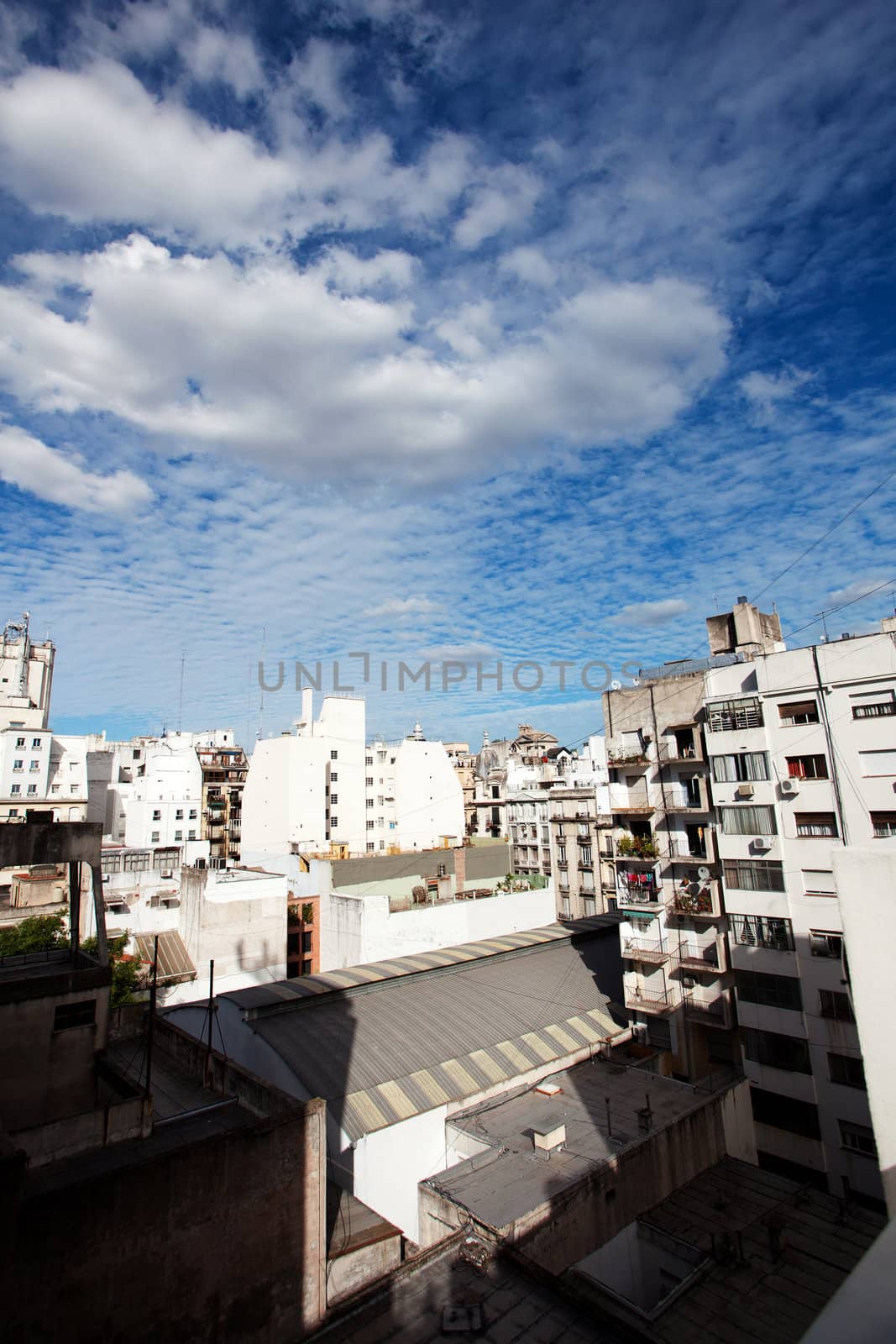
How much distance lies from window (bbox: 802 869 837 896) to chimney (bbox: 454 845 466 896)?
37430mm

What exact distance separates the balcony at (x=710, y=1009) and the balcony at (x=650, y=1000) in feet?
1.88

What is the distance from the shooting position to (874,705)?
2283 centimetres

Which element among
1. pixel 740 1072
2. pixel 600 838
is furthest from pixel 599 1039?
pixel 600 838

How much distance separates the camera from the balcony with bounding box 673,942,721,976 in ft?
84.2

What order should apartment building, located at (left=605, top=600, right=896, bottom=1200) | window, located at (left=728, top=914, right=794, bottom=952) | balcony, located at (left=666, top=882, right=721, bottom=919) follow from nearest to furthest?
apartment building, located at (left=605, top=600, right=896, bottom=1200) < window, located at (left=728, top=914, right=794, bottom=952) < balcony, located at (left=666, top=882, right=721, bottom=919)

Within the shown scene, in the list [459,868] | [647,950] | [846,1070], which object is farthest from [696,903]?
[459,868]

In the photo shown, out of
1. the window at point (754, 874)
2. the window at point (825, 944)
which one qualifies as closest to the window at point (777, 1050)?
the window at point (825, 944)

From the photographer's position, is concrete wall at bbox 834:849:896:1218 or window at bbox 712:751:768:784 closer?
concrete wall at bbox 834:849:896:1218

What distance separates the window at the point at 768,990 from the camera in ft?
76.1

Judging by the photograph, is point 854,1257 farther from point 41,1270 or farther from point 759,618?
point 759,618

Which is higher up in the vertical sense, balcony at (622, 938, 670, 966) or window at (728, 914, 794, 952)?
window at (728, 914, 794, 952)

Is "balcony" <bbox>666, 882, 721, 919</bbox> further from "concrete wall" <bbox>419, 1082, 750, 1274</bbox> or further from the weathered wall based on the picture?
the weathered wall

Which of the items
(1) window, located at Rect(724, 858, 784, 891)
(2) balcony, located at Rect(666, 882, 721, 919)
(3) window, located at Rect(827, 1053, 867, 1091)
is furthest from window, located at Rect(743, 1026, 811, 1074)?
(1) window, located at Rect(724, 858, 784, 891)

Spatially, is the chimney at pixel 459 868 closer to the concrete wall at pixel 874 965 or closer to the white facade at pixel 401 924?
the white facade at pixel 401 924
